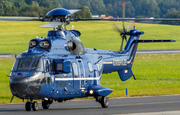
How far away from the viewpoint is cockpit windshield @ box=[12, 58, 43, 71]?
15.7 metres

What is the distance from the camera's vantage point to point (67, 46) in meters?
17.5

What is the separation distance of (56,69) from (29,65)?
4.38 ft

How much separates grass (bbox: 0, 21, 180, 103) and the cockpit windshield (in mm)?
1900

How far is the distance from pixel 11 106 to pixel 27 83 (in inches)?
189

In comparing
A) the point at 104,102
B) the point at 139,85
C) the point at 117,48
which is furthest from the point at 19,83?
the point at 117,48

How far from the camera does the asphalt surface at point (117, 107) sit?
53.9 ft

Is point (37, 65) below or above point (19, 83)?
above

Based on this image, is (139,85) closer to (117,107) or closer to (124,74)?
(124,74)

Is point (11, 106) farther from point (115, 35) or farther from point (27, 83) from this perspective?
point (115, 35)

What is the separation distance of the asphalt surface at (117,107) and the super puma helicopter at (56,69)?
63cm

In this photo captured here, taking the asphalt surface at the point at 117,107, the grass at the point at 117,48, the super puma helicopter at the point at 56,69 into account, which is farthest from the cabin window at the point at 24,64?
the asphalt surface at the point at 117,107

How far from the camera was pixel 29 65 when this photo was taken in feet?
51.6

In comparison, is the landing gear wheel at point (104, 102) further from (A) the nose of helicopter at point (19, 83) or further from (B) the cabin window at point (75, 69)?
(A) the nose of helicopter at point (19, 83)

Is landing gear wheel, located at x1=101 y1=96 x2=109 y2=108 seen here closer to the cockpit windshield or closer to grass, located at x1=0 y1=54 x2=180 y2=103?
the cockpit windshield
